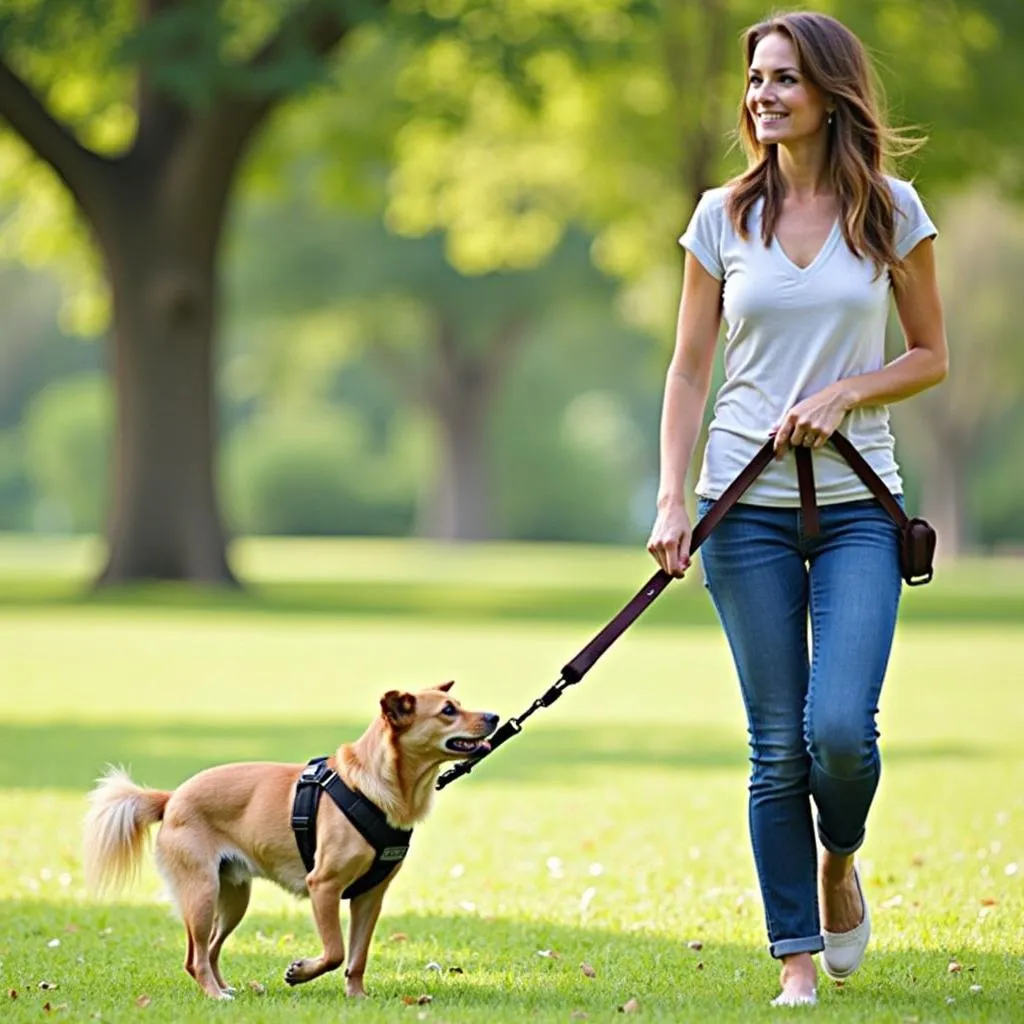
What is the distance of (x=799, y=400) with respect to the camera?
562cm

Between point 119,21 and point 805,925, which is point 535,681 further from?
point 119,21

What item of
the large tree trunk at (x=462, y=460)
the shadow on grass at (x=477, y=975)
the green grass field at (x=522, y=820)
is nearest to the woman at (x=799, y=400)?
the shadow on grass at (x=477, y=975)

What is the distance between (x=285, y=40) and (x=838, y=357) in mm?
20449

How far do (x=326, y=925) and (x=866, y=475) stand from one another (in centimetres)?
188

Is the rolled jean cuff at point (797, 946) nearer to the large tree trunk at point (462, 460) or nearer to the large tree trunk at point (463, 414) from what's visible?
the large tree trunk at point (463, 414)

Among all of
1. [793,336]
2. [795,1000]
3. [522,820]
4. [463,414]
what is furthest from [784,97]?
[463,414]

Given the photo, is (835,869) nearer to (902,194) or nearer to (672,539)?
(672,539)

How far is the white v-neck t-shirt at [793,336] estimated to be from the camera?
18.3 feet

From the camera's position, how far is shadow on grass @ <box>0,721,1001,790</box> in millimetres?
11969

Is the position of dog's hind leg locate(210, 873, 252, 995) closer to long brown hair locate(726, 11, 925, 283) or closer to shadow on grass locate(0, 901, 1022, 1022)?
shadow on grass locate(0, 901, 1022, 1022)

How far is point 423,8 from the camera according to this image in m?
25.5

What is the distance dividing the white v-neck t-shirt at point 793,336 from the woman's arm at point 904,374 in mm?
60

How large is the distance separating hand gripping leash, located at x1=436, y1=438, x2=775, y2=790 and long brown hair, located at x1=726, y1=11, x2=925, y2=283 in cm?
57

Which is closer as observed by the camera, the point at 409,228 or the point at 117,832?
the point at 117,832
